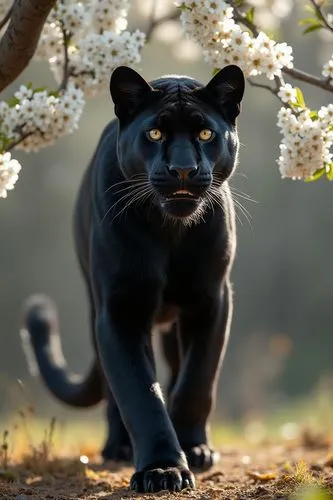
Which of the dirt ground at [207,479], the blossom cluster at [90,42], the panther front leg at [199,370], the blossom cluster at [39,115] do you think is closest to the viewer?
the dirt ground at [207,479]

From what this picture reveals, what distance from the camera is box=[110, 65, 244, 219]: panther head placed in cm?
353

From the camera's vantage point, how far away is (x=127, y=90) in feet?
12.6

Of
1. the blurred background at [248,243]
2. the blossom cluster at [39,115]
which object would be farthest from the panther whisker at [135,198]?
the blurred background at [248,243]

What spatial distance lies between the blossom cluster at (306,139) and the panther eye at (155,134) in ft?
1.32

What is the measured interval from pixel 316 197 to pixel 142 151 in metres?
20.0

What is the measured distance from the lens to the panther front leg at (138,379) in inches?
137

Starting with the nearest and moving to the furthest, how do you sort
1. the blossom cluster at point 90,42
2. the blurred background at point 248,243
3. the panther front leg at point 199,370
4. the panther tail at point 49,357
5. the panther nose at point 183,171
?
the panther nose at point 183,171, the panther front leg at point 199,370, the blossom cluster at point 90,42, the panther tail at point 49,357, the blurred background at point 248,243

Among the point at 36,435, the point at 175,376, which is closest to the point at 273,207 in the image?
the point at 36,435

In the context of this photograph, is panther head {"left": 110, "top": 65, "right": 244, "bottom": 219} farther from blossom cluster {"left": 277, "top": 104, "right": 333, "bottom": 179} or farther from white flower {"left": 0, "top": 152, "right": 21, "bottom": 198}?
white flower {"left": 0, "top": 152, "right": 21, "bottom": 198}

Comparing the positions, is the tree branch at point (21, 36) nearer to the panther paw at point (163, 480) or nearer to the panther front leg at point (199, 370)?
the panther front leg at point (199, 370)

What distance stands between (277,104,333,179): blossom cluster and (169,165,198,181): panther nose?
0.37 metres

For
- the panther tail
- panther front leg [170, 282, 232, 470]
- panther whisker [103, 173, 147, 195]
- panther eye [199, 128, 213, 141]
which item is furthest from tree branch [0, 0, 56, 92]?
the panther tail

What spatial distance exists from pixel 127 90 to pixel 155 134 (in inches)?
10.2

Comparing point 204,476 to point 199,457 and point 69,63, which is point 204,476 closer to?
point 199,457
